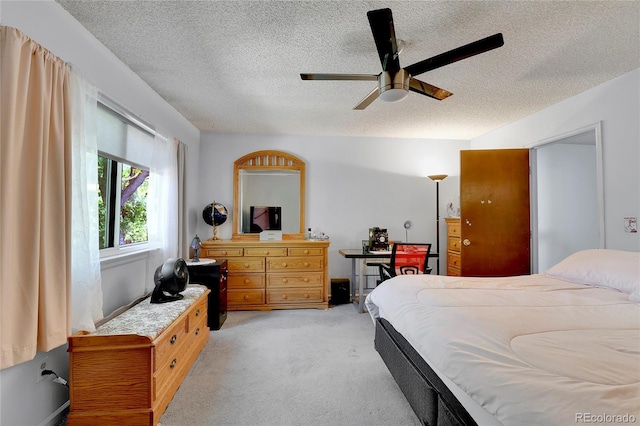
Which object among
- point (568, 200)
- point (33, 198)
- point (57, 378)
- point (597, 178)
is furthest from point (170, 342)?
point (568, 200)

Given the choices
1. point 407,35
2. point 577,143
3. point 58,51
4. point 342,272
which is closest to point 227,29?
point 58,51

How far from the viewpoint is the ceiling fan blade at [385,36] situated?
142 centimetres

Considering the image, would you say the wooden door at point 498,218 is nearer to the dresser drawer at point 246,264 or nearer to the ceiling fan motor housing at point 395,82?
the ceiling fan motor housing at point 395,82

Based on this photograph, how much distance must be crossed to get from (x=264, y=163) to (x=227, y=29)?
2463 millimetres

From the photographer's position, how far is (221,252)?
3.73 metres

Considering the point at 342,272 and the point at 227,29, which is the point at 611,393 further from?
the point at 342,272

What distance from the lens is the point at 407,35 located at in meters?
1.91

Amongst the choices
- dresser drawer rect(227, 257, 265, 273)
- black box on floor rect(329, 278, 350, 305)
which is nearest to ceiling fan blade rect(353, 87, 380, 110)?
dresser drawer rect(227, 257, 265, 273)

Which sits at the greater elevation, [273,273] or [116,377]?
[273,273]

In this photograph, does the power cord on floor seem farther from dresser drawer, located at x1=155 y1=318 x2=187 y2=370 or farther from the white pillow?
the white pillow

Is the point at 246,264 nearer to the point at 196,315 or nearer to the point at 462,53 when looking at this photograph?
the point at 196,315

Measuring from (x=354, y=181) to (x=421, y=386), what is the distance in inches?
130

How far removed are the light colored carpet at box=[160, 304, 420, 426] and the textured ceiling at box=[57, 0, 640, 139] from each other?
2472mm

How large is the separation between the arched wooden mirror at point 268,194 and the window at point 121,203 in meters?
1.40
